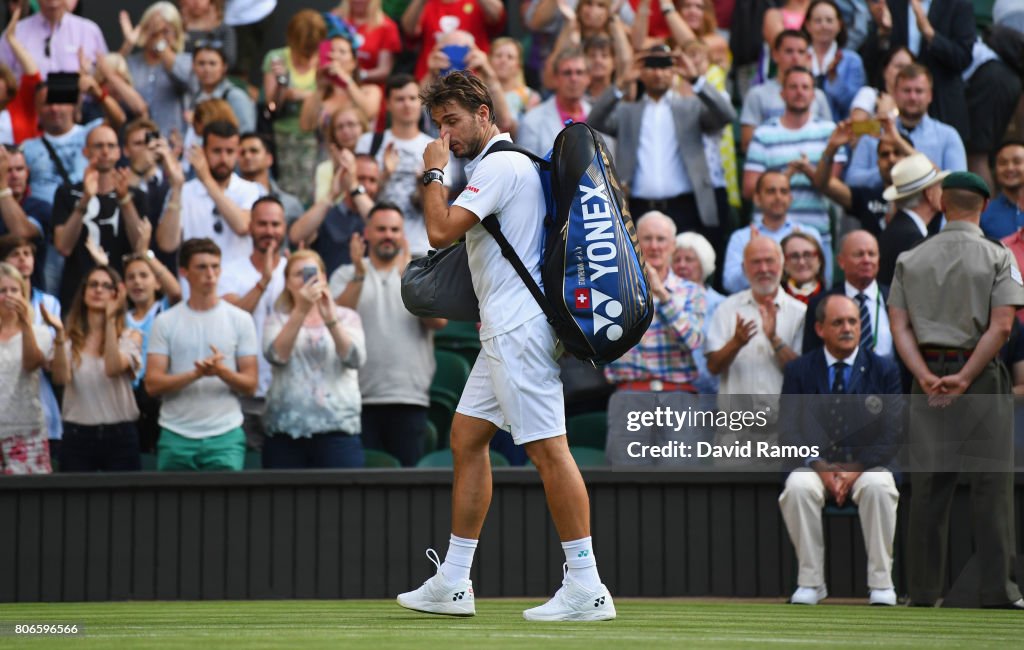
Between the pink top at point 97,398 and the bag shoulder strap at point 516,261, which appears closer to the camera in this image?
the bag shoulder strap at point 516,261

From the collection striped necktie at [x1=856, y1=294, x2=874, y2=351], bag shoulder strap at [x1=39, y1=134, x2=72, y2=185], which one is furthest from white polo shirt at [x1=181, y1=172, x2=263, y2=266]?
striped necktie at [x1=856, y1=294, x2=874, y2=351]

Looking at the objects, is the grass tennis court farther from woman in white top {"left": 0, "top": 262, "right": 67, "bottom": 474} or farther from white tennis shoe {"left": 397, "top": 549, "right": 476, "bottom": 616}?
woman in white top {"left": 0, "top": 262, "right": 67, "bottom": 474}

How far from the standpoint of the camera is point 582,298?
19.5 ft

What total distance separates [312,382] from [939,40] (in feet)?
20.3

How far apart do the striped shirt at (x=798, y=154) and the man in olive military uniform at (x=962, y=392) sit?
116 inches

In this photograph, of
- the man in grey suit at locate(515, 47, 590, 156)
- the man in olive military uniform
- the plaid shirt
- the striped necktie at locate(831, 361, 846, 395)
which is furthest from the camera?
the man in grey suit at locate(515, 47, 590, 156)

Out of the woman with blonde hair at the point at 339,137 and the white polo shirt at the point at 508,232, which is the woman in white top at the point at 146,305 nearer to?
the woman with blonde hair at the point at 339,137

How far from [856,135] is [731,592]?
3662mm

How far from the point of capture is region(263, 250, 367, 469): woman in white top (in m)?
9.85

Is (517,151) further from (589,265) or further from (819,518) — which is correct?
(819,518)

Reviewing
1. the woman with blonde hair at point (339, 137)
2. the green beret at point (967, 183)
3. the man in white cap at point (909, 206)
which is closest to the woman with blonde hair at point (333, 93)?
the woman with blonde hair at point (339, 137)

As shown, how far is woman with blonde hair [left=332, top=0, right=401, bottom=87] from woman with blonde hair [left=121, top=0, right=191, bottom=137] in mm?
1531

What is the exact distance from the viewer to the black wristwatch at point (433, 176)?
6094mm

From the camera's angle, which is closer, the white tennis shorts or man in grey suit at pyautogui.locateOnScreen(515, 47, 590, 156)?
the white tennis shorts
